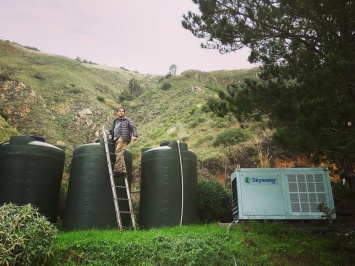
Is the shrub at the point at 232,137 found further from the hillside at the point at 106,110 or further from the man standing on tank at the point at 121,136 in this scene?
the man standing on tank at the point at 121,136

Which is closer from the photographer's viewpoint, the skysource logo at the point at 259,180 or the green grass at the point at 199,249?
the green grass at the point at 199,249

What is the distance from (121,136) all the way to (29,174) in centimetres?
246

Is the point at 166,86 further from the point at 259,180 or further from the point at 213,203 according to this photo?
the point at 259,180

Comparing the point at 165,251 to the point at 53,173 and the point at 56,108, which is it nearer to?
the point at 53,173

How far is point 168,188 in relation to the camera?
8.41 metres

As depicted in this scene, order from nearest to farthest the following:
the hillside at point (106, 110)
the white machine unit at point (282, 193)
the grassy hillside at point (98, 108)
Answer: the white machine unit at point (282, 193), the hillside at point (106, 110), the grassy hillside at point (98, 108)

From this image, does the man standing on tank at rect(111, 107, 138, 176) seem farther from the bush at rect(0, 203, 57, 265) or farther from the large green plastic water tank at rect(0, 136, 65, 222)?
the bush at rect(0, 203, 57, 265)

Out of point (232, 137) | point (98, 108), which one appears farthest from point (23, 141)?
point (98, 108)

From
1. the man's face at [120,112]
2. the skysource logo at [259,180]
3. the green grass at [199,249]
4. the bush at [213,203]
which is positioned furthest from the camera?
the bush at [213,203]

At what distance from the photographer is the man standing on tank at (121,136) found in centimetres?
827

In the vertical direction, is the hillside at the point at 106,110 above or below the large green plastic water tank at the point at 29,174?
above

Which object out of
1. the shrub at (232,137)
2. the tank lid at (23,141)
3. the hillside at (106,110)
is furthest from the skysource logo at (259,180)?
the shrub at (232,137)

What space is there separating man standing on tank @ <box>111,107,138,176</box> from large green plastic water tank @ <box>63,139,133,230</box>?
1.01 feet

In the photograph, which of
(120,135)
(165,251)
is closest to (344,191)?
(165,251)
